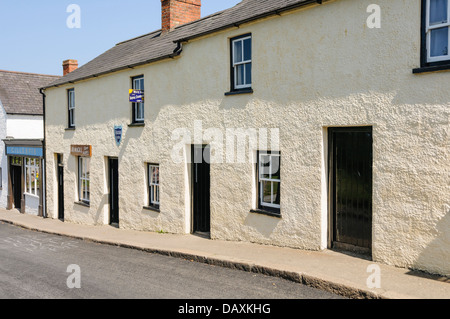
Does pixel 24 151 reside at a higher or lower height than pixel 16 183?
higher

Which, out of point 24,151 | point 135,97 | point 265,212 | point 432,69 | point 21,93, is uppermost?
point 21,93

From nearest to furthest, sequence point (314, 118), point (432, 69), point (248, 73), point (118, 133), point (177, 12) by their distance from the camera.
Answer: point (432, 69), point (314, 118), point (248, 73), point (118, 133), point (177, 12)

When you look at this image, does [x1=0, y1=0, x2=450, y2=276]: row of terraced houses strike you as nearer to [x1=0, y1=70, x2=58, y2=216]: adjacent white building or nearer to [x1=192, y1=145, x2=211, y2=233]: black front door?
[x1=192, y1=145, x2=211, y2=233]: black front door

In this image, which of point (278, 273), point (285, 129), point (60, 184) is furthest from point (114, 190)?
point (278, 273)

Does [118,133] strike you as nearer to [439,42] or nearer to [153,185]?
[153,185]

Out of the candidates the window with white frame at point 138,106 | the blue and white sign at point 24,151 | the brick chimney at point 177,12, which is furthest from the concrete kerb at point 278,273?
the blue and white sign at point 24,151

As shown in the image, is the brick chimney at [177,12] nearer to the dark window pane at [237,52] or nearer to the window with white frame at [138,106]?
the window with white frame at [138,106]

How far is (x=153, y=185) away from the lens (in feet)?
43.8

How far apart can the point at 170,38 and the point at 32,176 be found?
1179 centimetres

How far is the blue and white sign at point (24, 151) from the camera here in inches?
782

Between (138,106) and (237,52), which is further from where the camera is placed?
(138,106)

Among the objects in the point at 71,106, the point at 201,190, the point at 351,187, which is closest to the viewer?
the point at 351,187

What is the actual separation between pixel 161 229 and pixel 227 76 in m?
5.12

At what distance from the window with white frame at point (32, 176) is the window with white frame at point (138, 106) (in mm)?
9224
